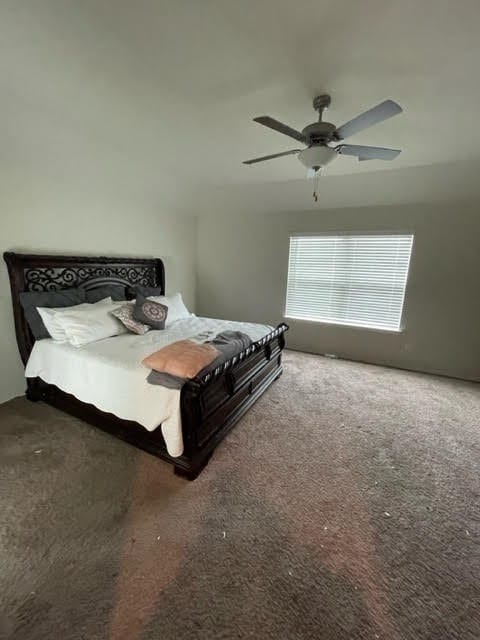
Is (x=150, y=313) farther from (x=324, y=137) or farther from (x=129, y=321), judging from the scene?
(x=324, y=137)

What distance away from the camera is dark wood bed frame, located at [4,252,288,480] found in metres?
1.83

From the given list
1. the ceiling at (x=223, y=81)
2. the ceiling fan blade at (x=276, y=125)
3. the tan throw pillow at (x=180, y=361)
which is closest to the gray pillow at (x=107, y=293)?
the ceiling at (x=223, y=81)

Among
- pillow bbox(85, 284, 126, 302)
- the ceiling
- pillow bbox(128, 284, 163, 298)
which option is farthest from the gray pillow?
the ceiling

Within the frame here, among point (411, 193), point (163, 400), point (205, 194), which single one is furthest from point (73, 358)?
point (411, 193)

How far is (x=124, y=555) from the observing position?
1363mm

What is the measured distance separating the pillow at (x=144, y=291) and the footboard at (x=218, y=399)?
1.78 meters

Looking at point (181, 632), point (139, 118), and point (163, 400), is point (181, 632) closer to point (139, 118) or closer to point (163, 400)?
point (163, 400)

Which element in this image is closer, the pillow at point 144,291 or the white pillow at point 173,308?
the white pillow at point 173,308

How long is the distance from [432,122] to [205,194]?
9.61 ft

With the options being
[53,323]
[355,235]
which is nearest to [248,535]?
[53,323]

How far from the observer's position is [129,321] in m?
2.77

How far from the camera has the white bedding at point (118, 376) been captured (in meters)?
1.78

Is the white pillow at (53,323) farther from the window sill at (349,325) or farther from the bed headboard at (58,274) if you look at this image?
the window sill at (349,325)

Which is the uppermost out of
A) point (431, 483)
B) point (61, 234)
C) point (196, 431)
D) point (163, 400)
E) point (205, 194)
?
point (205, 194)
